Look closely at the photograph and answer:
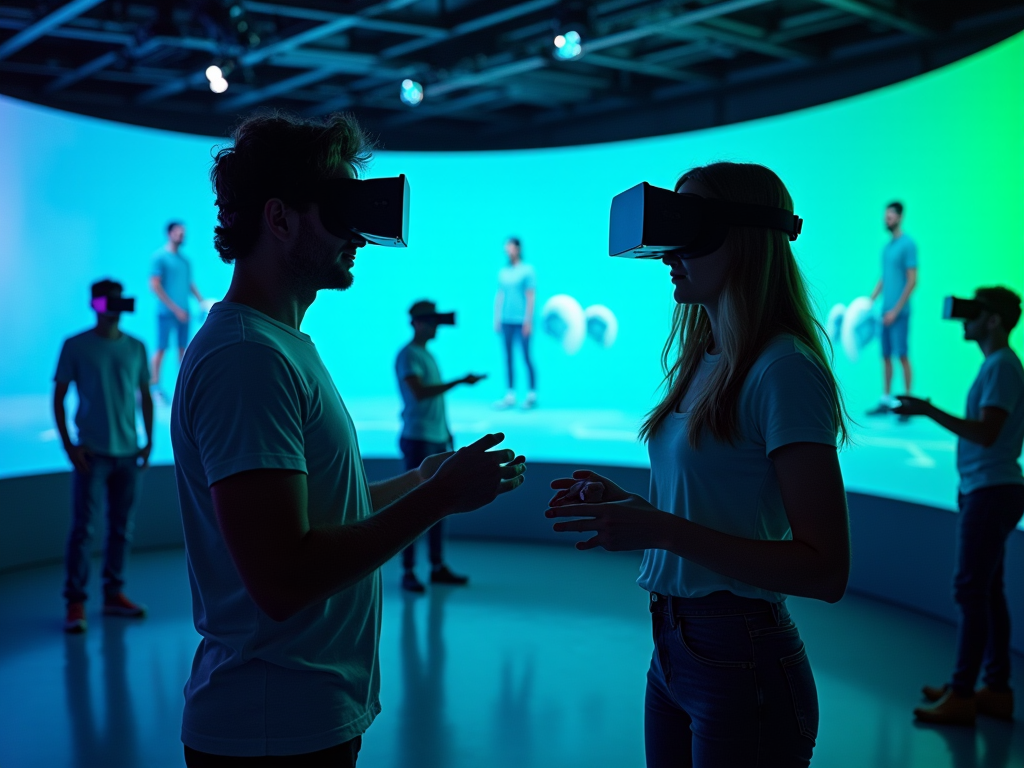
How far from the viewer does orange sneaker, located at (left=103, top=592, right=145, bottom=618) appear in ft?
13.7

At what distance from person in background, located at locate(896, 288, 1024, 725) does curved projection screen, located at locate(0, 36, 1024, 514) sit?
1231mm

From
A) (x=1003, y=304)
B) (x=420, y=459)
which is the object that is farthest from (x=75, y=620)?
(x=1003, y=304)

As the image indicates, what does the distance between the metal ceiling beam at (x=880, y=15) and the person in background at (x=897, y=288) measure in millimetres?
1048

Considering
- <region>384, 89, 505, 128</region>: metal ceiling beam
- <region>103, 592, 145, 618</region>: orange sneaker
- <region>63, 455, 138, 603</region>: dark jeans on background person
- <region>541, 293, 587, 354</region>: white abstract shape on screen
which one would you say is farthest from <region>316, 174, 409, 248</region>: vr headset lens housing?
<region>384, 89, 505, 128</region>: metal ceiling beam

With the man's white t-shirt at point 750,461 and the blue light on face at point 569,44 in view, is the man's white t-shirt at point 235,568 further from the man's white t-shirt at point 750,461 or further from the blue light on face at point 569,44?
the blue light on face at point 569,44

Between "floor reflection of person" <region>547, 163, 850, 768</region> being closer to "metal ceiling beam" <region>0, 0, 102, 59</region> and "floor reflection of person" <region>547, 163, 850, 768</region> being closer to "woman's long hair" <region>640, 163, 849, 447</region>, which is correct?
"woman's long hair" <region>640, 163, 849, 447</region>

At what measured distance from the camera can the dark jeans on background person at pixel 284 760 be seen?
107cm

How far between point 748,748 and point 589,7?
14.3 feet

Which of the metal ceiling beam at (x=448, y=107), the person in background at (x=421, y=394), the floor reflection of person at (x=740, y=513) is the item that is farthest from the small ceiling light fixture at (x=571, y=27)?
the floor reflection of person at (x=740, y=513)

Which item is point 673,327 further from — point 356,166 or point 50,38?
point 50,38

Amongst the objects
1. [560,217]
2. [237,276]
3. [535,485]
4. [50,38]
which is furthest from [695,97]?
[237,276]

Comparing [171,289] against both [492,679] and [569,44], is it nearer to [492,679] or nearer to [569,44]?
[569,44]

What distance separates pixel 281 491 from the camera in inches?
39.2

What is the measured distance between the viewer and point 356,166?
1.33m
